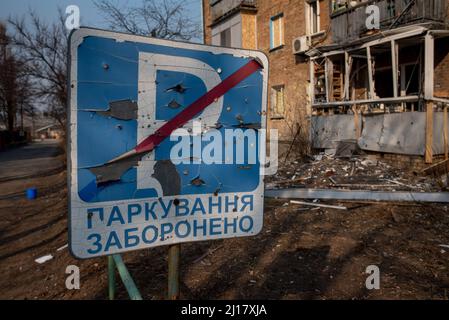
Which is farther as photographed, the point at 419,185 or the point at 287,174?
the point at 287,174

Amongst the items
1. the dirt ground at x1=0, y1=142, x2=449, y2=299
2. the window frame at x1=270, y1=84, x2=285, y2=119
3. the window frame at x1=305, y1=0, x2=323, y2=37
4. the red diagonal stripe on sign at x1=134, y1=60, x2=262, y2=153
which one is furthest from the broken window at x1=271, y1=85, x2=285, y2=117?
the red diagonal stripe on sign at x1=134, y1=60, x2=262, y2=153

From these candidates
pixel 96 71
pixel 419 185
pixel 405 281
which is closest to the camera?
pixel 96 71

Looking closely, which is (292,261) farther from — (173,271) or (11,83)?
(11,83)

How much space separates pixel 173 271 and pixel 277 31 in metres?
17.8

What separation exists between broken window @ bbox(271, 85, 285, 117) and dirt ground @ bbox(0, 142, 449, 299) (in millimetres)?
11756

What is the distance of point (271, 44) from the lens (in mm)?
17828

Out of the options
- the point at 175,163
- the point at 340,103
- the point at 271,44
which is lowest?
the point at 175,163

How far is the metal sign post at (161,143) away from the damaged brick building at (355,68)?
8.68 meters

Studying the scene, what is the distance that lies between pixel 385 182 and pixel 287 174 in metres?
2.57

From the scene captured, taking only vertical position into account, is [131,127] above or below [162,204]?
above

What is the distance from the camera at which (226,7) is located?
63.7 feet

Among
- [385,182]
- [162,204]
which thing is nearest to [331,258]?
[162,204]

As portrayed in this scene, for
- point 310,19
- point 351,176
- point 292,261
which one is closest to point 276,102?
point 310,19

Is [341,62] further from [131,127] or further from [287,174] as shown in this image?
[131,127]
